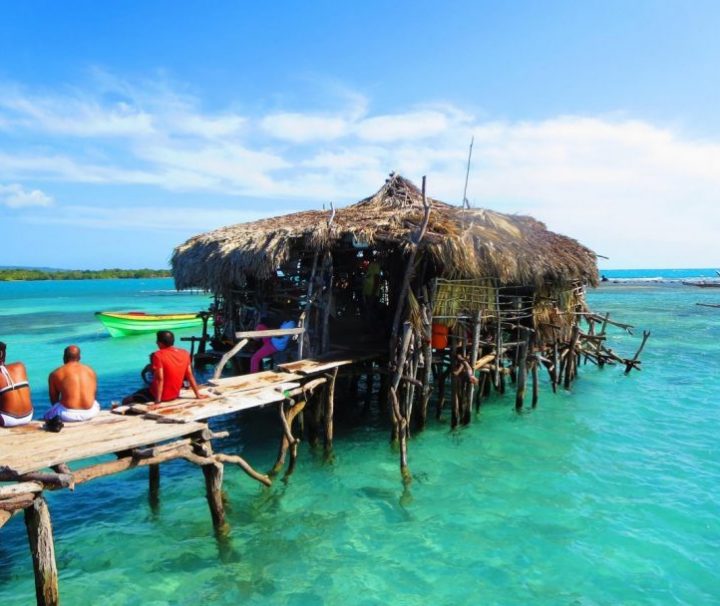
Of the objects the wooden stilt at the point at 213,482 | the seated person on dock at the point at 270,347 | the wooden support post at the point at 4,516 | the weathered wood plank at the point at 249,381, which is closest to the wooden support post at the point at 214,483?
the wooden stilt at the point at 213,482

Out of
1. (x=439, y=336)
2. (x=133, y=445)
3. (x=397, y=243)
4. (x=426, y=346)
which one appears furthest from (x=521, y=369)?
(x=133, y=445)

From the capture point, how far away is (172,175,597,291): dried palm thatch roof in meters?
8.98

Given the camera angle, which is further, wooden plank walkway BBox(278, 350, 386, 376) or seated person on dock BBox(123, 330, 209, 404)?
wooden plank walkway BBox(278, 350, 386, 376)

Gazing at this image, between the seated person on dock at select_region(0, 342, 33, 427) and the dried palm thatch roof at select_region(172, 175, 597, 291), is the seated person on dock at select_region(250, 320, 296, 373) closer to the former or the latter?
the dried palm thatch roof at select_region(172, 175, 597, 291)

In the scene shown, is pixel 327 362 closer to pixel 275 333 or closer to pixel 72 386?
pixel 275 333

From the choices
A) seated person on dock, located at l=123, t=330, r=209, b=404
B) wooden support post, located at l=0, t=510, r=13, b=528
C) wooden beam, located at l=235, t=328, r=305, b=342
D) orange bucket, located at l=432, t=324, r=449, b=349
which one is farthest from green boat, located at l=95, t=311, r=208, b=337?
wooden support post, located at l=0, t=510, r=13, b=528

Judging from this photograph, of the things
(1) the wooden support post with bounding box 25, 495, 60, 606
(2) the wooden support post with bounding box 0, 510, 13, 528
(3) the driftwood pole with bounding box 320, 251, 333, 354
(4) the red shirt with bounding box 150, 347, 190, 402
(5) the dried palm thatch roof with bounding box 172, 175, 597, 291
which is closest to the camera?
(2) the wooden support post with bounding box 0, 510, 13, 528

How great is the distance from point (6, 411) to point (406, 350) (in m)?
5.53

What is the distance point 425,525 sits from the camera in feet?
21.5

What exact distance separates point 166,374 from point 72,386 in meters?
1.07

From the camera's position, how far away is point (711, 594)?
17.8 ft

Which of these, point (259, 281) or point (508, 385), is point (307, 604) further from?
point (508, 385)

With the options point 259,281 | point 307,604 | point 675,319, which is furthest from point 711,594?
point 675,319

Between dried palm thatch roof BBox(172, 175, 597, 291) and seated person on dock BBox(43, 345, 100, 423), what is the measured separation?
3943 mm
